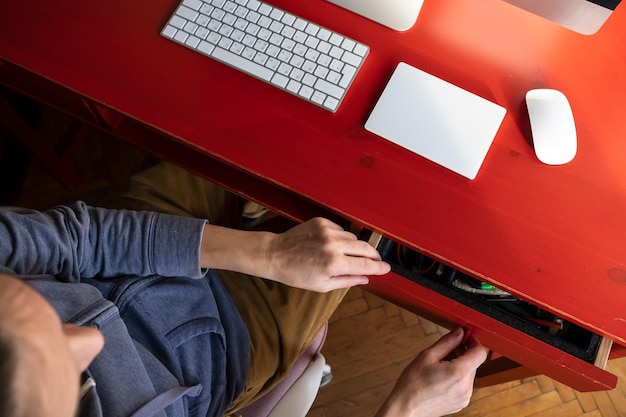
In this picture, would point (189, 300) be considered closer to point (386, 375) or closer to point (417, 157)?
point (417, 157)

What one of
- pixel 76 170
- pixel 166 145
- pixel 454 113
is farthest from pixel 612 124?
pixel 76 170

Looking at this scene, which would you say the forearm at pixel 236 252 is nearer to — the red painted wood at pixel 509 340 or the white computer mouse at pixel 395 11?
the red painted wood at pixel 509 340

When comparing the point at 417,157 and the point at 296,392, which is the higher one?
the point at 417,157

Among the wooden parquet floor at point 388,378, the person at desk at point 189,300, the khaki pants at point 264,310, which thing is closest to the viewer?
the person at desk at point 189,300

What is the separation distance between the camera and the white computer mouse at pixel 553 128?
0.80 metres

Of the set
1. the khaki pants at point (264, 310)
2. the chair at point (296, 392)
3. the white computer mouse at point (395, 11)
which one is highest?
the white computer mouse at point (395, 11)

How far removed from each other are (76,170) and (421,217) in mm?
1108

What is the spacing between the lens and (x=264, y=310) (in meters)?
0.93

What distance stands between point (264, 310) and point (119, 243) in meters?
0.27

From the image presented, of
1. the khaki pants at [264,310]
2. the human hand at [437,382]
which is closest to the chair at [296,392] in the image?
the khaki pants at [264,310]

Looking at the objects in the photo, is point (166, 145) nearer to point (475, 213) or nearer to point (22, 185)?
point (475, 213)

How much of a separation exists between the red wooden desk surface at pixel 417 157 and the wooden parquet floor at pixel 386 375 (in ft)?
2.17

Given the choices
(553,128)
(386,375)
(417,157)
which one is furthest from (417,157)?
(386,375)

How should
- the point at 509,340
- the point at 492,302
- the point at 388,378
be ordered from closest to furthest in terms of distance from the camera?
the point at 509,340
the point at 492,302
the point at 388,378
